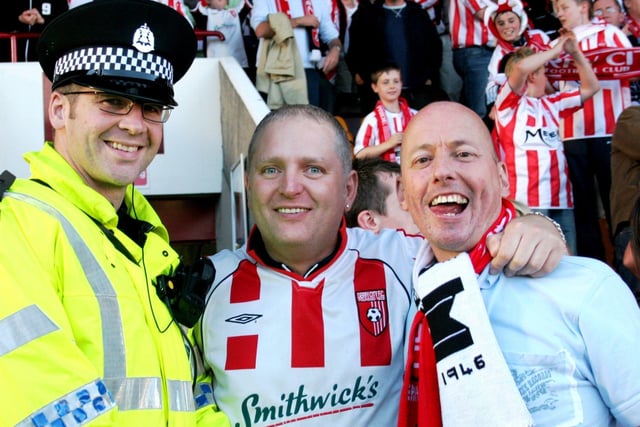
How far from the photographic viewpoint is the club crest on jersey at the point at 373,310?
250cm

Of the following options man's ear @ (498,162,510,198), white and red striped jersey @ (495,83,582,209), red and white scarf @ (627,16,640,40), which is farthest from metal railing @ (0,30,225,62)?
man's ear @ (498,162,510,198)

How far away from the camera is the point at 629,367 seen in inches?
69.7

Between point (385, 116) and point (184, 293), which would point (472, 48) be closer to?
point (385, 116)

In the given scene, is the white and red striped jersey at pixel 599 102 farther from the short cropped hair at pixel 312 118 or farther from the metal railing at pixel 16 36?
the short cropped hair at pixel 312 118

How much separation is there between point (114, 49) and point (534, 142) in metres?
3.96

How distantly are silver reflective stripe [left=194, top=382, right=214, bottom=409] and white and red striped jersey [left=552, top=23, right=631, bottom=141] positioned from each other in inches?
177

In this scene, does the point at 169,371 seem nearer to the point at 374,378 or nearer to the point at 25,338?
the point at 25,338

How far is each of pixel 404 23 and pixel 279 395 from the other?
5.73m

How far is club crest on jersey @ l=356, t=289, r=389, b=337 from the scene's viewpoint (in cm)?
250

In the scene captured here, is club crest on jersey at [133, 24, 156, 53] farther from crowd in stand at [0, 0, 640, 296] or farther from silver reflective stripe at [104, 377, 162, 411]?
crowd in stand at [0, 0, 640, 296]

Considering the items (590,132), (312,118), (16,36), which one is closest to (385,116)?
(590,132)

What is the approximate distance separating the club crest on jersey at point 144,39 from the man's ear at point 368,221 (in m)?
1.36

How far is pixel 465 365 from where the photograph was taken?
181 cm

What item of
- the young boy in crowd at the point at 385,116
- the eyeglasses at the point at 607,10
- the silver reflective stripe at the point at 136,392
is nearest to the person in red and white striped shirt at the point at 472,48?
the eyeglasses at the point at 607,10
